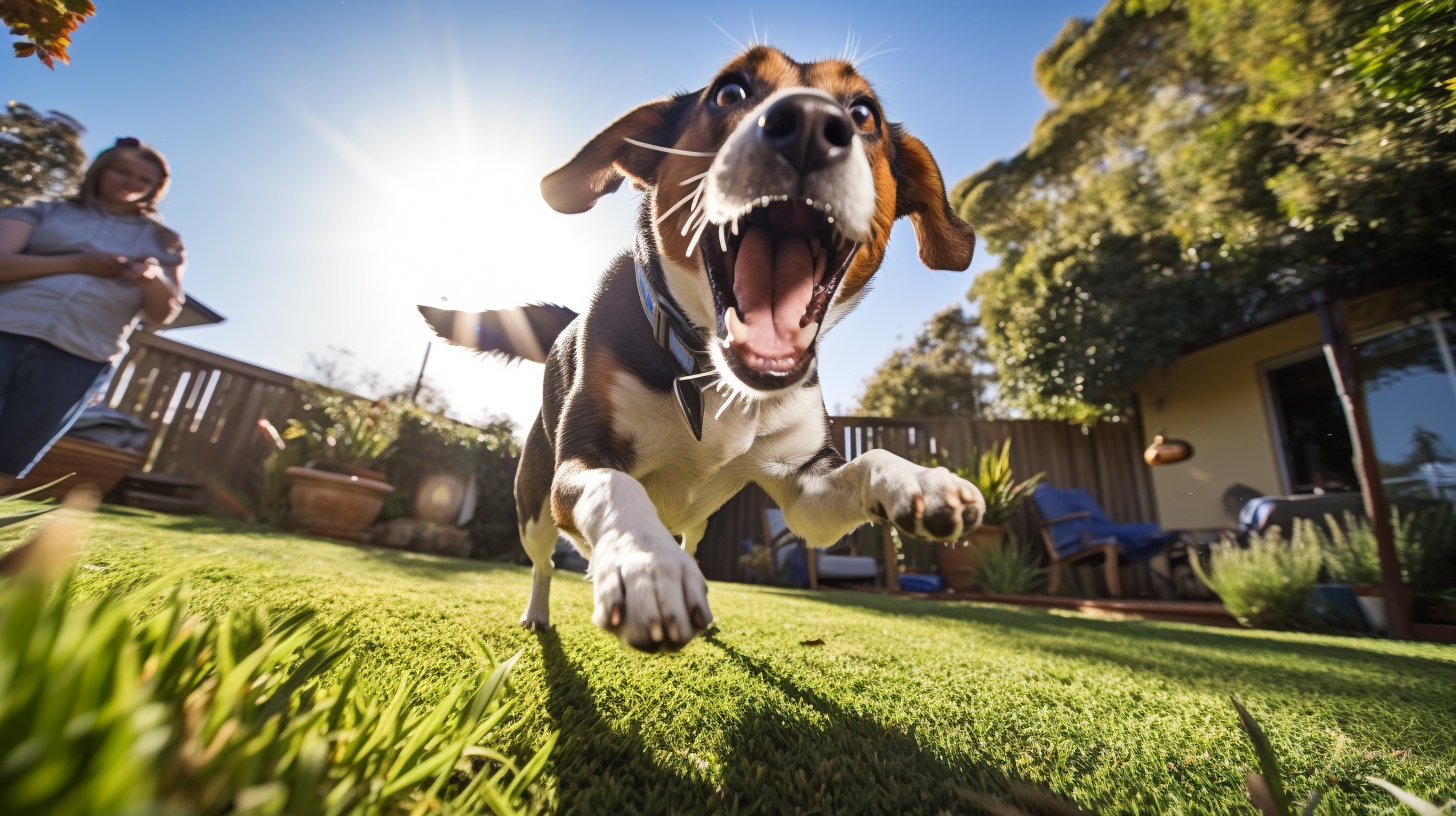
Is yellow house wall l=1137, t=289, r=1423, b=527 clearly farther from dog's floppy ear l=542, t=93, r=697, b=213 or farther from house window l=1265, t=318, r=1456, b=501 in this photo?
dog's floppy ear l=542, t=93, r=697, b=213

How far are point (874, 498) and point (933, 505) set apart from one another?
203mm

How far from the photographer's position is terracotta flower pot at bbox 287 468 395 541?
623 cm

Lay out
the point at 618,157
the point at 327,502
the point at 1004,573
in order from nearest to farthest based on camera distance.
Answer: the point at 618,157
the point at 327,502
the point at 1004,573

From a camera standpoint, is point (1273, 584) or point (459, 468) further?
point (459, 468)

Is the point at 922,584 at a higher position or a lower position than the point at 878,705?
higher

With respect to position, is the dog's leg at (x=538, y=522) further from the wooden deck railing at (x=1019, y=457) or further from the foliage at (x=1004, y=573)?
the foliage at (x=1004, y=573)

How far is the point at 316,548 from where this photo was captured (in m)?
4.45

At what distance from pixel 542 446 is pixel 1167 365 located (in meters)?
9.91

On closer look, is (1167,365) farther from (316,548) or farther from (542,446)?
(316,548)

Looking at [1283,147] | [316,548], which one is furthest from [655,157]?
[1283,147]

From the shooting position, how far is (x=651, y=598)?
39.3 inches

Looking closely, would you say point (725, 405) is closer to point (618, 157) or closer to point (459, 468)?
point (618, 157)

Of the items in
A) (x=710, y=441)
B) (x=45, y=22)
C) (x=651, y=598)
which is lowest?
(x=651, y=598)

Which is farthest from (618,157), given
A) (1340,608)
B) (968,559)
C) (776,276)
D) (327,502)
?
(968,559)
